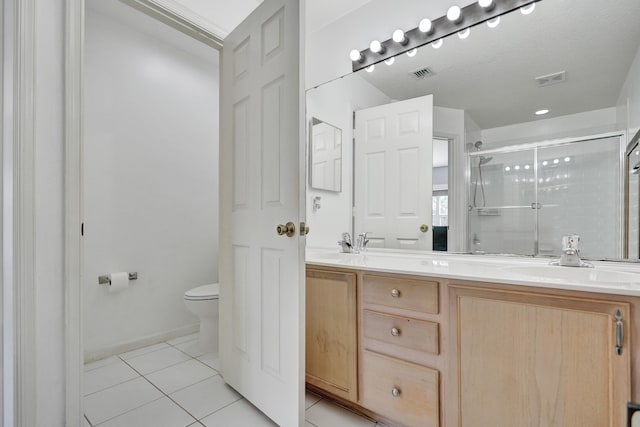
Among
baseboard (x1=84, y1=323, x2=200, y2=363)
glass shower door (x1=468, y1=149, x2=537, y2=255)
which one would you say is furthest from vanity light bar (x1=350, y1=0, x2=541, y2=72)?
baseboard (x1=84, y1=323, x2=200, y2=363)

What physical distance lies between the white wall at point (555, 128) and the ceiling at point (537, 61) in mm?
30

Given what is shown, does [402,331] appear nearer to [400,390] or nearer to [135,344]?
[400,390]

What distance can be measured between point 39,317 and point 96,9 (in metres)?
2.22

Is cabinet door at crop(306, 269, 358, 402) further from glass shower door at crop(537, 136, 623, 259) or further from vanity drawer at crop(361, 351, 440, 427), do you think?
glass shower door at crop(537, 136, 623, 259)

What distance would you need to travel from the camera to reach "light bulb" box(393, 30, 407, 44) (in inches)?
73.4

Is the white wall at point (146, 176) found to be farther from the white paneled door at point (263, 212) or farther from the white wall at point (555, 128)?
the white wall at point (555, 128)

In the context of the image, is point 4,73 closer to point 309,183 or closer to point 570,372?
point 309,183

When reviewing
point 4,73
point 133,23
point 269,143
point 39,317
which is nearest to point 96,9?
point 133,23

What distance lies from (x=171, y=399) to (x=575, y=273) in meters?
2.12

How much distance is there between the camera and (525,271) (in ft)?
4.46

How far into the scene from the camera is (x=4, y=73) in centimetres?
Answer: 124

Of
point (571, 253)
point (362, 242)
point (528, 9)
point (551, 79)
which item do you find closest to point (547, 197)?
point (571, 253)

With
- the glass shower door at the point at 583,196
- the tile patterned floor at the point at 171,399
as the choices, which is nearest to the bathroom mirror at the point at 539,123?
the glass shower door at the point at 583,196

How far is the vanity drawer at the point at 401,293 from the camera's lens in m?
1.25
